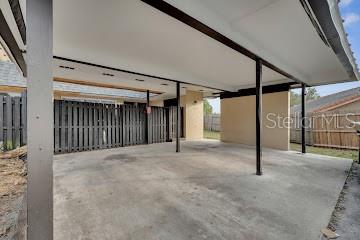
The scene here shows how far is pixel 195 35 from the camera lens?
3246 millimetres

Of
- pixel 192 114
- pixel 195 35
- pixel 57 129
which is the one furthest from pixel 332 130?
pixel 57 129

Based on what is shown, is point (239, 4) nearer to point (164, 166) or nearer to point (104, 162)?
point (164, 166)

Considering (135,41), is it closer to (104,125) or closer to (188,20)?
(188,20)

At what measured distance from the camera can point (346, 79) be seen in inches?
226

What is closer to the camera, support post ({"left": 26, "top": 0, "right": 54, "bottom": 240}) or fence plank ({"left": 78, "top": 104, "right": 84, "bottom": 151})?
support post ({"left": 26, "top": 0, "right": 54, "bottom": 240})

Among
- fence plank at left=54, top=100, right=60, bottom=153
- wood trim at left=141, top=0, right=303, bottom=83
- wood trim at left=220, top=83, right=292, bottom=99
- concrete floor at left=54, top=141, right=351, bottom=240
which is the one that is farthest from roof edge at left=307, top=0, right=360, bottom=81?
fence plank at left=54, top=100, right=60, bottom=153

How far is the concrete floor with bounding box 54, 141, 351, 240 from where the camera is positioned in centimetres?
191

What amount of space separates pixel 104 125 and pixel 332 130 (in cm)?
961

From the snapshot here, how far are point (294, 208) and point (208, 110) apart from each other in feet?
73.6

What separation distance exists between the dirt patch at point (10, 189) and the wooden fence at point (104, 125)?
5.41 ft

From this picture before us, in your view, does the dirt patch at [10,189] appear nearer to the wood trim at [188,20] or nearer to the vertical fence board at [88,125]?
the vertical fence board at [88,125]

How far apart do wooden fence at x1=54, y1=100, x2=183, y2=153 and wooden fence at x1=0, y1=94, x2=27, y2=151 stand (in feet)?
3.25

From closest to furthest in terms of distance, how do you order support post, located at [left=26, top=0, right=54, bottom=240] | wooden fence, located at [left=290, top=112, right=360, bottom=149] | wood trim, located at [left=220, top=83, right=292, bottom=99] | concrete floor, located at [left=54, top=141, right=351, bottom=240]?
support post, located at [left=26, top=0, right=54, bottom=240]
concrete floor, located at [left=54, top=141, right=351, bottom=240]
wood trim, located at [left=220, top=83, right=292, bottom=99]
wooden fence, located at [left=290, top=112, right=360, bottom=149]

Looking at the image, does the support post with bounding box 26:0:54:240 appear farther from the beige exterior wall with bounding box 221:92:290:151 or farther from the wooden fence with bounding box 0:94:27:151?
the beige exterior wall with bounding box 221:92:290:151
